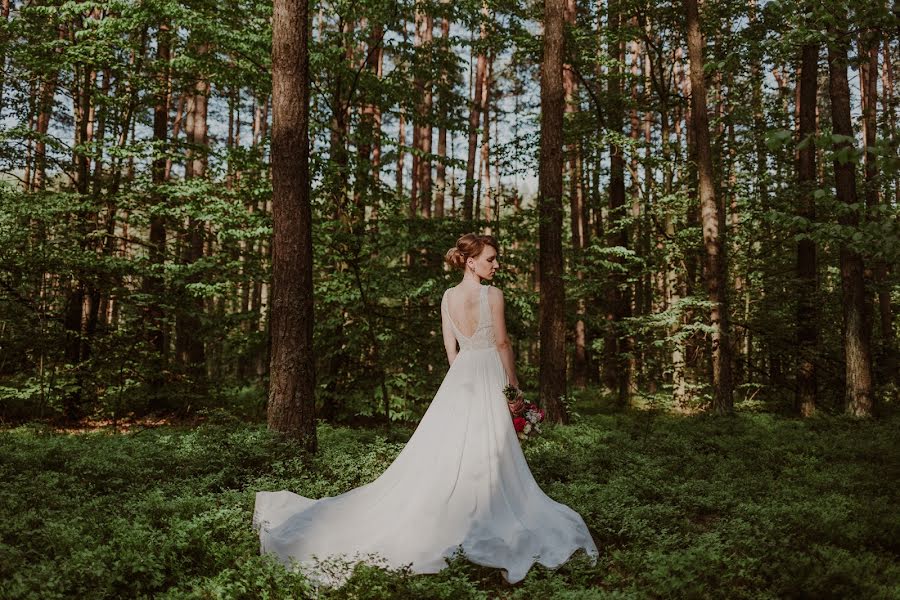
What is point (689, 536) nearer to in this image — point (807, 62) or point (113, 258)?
point (113, 258)

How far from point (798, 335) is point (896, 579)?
39.8 feet

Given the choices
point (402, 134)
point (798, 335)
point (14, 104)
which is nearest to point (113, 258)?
point (14, 104)

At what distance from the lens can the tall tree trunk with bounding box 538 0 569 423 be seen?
1139 cm

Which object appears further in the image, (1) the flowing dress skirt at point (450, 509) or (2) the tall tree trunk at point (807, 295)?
→ (2) the tall tree trunk at point (807, 295)

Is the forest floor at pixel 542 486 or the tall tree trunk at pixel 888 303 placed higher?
the tall tree trunk at pixel 888 303

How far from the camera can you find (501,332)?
5.77 m

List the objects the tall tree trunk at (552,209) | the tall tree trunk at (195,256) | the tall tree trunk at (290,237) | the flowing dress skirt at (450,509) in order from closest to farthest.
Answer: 1. the flowing dress skirt at (450,509)
2. the tall tree trunk at (290,237)
3. the tall tree trunk at (552,209)
4. the tall tree trunk at (195,256)

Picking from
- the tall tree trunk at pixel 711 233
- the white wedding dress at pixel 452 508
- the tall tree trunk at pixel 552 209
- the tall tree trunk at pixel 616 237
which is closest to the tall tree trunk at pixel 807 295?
the tall tree trunk at pixel 711 233

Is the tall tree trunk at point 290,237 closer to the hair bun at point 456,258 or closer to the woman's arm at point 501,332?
the hair bun at point 456,258

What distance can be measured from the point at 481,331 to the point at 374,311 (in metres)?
7.19

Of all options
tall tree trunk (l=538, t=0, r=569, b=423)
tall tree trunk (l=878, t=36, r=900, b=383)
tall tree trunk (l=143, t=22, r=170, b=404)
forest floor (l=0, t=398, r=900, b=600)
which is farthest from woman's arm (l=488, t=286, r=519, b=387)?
tall tree trunk (l=878, t=36, r=900, b=383)

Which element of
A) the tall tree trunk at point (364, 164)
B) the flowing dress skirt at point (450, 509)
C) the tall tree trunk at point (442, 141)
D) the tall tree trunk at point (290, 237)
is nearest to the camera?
the flowing dress skirt at point (450, 509)

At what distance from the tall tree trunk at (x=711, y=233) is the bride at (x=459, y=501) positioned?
917 centimetres

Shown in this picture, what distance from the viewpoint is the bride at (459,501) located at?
16.3 feet
